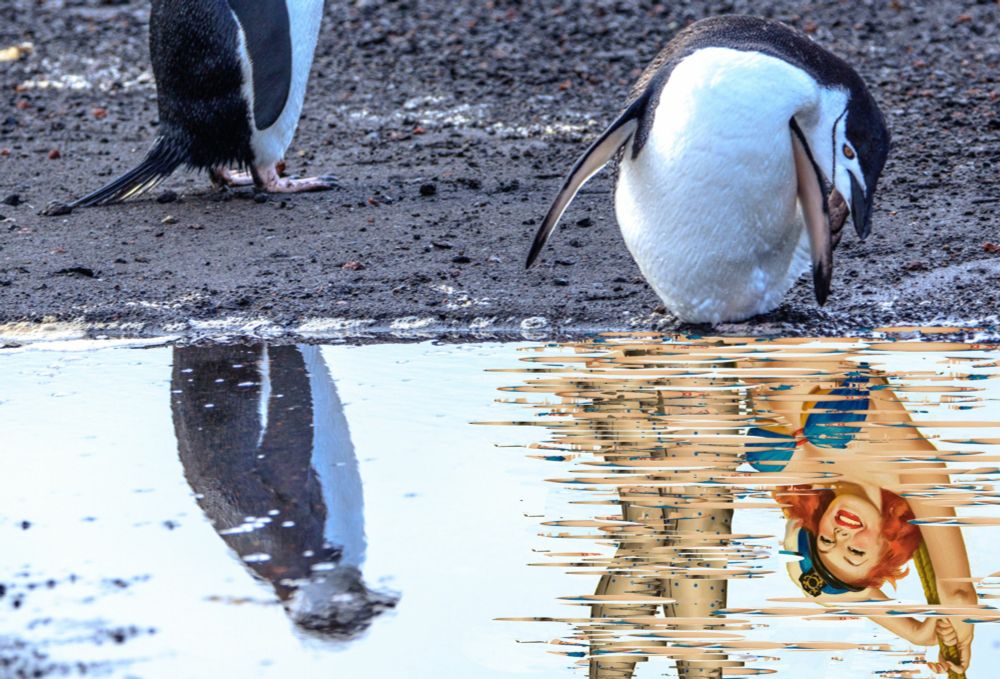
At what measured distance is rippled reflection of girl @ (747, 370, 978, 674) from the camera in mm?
1906

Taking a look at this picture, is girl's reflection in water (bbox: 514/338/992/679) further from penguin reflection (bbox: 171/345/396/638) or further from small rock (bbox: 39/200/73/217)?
small rock (bbox: 39/200/73/217)

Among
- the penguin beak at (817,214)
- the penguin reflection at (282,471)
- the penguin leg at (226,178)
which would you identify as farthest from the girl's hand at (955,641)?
the penguin leg at (226,178)

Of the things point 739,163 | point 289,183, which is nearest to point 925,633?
point 739,163

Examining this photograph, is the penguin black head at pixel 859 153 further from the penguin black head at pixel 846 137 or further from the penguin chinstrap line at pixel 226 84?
the penguin chinstrap line at pixel 226 84

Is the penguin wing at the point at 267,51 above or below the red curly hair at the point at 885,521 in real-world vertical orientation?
above

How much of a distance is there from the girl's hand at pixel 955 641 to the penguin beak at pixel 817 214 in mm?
1363

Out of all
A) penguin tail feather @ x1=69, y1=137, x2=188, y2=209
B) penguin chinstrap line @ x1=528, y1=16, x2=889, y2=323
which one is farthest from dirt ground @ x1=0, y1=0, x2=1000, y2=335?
penguin chinstrap line @ x1=528, y1=16, x2=889, y2=323

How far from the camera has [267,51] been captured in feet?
15.2

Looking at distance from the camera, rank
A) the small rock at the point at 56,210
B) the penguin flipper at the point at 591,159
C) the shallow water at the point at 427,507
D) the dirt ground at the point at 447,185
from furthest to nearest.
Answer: the small rock at the point at 56,210 < the dirt ground at the point at 447,185 < the penguin flipper at the point at 591,159 < the shallow water at the point at 427,507

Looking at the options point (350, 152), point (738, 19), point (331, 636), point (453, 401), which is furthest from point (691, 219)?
point (350, 152)

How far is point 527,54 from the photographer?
656cm

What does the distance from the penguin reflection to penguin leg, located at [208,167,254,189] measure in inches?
64.0

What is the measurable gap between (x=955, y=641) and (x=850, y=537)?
380mm

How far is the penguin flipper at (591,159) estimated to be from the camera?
3197 millimetres
